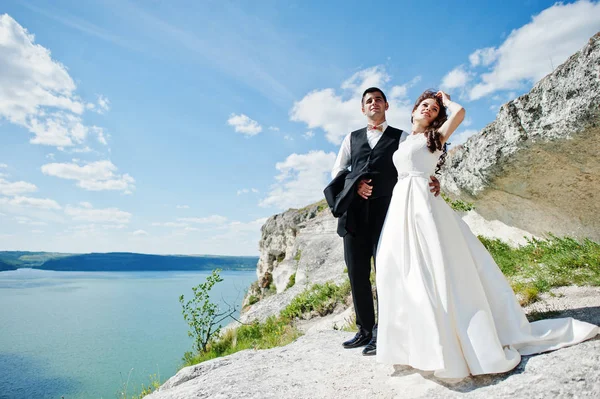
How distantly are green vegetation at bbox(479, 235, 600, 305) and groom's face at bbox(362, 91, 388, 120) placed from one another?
10.2 ft

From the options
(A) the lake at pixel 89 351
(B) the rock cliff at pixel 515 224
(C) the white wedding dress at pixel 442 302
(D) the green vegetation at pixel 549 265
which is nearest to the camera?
(B) the rock cliff at pixel 515 224

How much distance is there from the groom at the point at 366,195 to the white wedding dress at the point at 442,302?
546 mm

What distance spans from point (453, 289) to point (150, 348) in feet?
70.3

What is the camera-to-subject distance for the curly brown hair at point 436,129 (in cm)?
313

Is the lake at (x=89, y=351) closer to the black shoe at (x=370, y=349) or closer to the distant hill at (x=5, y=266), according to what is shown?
the black shoe at (x=370, y=349)

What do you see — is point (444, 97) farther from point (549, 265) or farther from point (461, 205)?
point (461, 205)

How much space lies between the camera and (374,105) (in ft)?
12.5

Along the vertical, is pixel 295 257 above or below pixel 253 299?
above

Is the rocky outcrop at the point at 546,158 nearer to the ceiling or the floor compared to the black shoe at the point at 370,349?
nearer to the ceiling

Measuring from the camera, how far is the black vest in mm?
3703

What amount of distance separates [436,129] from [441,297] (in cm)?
154

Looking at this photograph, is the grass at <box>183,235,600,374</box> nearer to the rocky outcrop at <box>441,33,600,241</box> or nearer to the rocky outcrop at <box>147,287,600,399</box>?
the rocky outcrop at <box>147,287,600,399</box>

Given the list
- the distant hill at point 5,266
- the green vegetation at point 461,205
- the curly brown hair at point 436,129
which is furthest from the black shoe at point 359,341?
the distant hill at point 5,266

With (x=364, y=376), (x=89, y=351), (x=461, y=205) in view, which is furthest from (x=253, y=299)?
(x=364, y=376)
